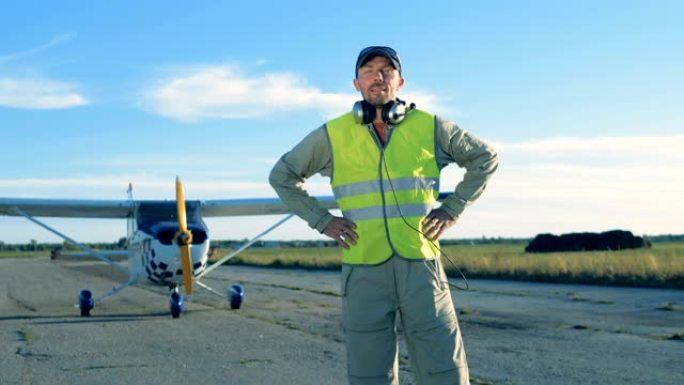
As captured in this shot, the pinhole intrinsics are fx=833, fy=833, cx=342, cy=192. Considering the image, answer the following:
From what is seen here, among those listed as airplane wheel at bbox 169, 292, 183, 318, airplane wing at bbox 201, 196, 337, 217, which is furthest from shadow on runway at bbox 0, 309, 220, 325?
airplane wing at bbox 201, 196, 337, 217

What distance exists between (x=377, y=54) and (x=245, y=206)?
14.3m

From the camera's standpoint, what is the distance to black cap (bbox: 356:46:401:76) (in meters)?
3.53

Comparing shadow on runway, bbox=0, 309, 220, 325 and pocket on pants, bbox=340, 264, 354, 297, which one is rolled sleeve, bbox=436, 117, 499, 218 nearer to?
pocket on pants, bbox=340, 264, 354, 297

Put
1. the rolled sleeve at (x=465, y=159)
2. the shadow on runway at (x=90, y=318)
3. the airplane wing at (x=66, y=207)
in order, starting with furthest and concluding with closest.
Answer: the airplane wing at (x=66, y=207) < the shadow on runway at (x=90, y=318) < the rolled sleeve at (x=465, y=159)

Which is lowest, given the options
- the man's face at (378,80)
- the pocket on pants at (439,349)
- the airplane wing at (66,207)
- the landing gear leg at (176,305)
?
the landing gear leg at (176,305)

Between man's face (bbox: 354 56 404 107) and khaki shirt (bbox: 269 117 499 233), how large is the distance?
0.43ft

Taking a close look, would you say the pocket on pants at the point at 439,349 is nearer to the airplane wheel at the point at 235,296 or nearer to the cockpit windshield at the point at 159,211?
the airplane wheel at the point at 235,296

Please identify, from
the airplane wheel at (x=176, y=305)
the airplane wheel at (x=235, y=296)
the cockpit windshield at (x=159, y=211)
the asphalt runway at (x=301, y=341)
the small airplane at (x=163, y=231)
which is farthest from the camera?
the cockpit windshield at (x=159, y=211)

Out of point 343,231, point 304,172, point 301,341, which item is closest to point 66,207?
point 301,341

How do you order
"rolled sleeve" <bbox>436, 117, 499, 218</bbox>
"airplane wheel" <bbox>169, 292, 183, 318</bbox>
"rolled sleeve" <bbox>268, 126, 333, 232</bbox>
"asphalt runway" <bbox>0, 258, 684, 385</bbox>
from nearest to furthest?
"rolled sleeve" <bbox>436, 117, 499, 218</bbox> < "rolled sleeve" <bbox>268, 126, 333, 232</bbox> < "asphalt runway" <bbox>0, 258, 684, 385</bbox> < "airplane wheel" <bbox>169, 292, 183, 318</bbox>

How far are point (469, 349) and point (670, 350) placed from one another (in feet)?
6.44

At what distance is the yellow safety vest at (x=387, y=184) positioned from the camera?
3.40 metres

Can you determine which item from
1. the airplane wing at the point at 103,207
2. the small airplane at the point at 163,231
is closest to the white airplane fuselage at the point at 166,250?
the small airplane at the point at 163,231

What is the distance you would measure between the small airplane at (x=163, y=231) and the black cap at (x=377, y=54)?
10055mm
